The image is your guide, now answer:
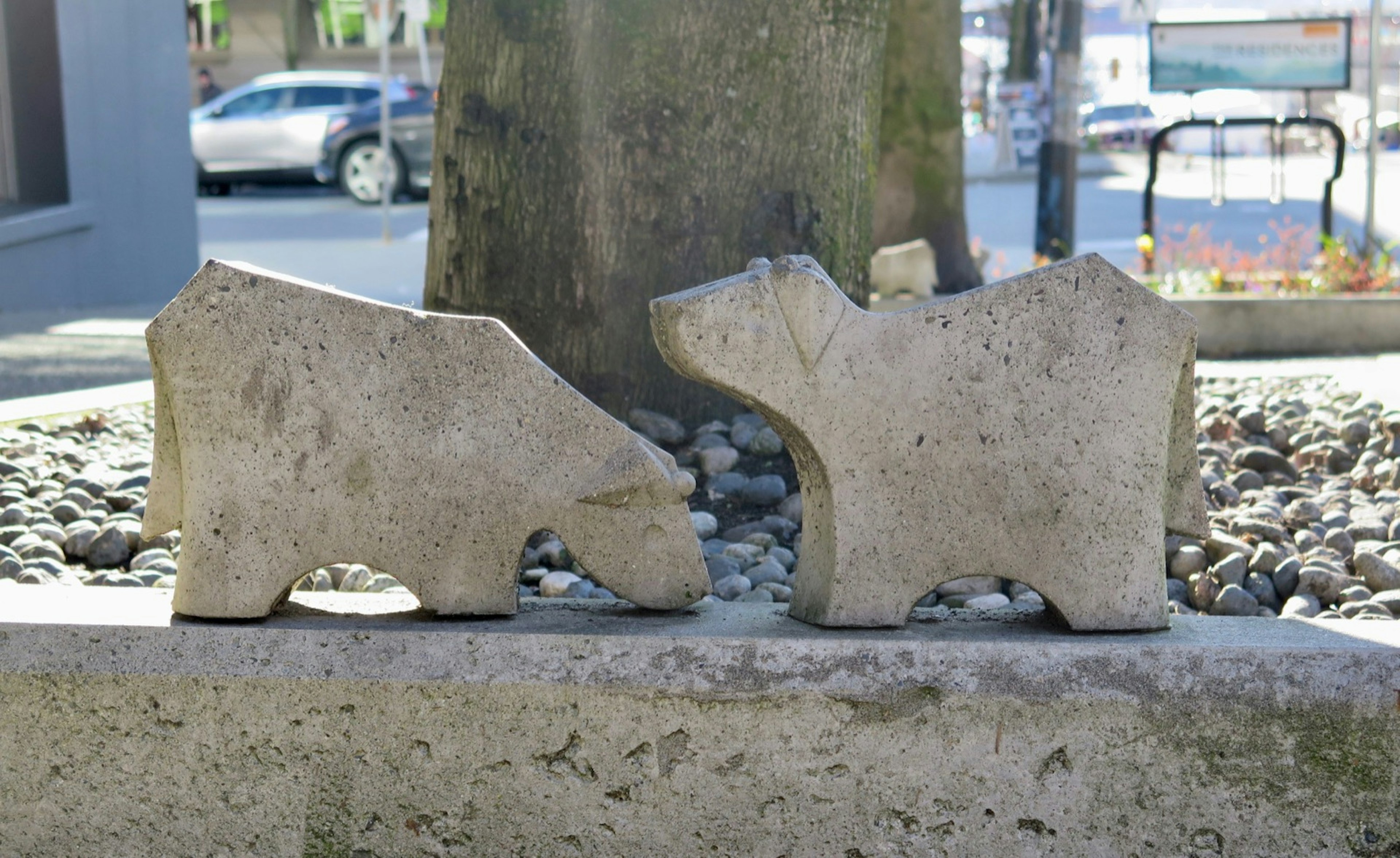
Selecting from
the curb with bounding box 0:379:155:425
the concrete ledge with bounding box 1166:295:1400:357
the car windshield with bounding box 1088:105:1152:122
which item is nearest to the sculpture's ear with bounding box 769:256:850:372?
the curb with bounding box 0:379:155:425

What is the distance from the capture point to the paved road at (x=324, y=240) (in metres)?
10.7

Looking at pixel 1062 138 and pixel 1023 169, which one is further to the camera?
pixel 1023 169

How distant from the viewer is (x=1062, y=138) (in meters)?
10.5

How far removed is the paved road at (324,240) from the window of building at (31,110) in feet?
5.56

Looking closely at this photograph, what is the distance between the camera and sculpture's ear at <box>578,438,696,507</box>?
2146 millimetres

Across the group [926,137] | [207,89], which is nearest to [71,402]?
[926,137]

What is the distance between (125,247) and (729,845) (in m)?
7.75

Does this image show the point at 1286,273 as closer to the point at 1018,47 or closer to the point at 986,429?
the point at 986,429

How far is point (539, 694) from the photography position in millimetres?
2068

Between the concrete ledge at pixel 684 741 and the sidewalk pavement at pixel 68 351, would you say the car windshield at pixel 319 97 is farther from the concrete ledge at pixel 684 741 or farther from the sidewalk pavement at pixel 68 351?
the concrete ledge at pixel 684 741

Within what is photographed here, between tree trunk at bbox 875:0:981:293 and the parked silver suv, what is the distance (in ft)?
43.2

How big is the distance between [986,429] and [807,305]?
1.04ft

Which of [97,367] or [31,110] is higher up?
[31,110]

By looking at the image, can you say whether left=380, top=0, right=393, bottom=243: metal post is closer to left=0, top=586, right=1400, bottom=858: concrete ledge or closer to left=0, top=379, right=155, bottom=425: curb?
left=0, top=379, right=155, bottom=425: curb
